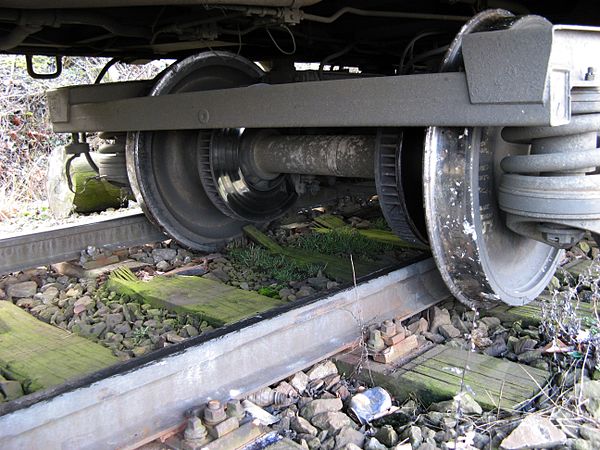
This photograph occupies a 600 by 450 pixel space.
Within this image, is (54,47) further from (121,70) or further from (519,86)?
(121,70)

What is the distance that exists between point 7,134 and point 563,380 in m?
8.33

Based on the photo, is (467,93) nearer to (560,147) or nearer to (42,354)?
(560,147)

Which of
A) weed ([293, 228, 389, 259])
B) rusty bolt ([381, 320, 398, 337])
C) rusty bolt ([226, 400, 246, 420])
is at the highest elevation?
weed ([293, 228, 389, 259])

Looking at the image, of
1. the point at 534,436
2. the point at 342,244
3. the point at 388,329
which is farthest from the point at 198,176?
the point at 534,436

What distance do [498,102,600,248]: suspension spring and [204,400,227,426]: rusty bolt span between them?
126cm

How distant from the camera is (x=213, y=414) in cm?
170

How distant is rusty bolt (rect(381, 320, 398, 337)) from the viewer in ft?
7.54

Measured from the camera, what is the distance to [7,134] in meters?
8.32

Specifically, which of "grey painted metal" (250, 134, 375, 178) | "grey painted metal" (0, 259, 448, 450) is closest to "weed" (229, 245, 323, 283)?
"grey painted metal" (250, 134, 375, 178)

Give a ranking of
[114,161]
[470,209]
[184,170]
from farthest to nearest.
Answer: [184,170] → [114,161] → [470,209]

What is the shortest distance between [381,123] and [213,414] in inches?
44.7

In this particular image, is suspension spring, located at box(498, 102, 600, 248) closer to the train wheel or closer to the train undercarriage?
the train undercarriage

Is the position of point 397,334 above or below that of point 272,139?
below

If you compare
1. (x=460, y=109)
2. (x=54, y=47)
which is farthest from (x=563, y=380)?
(x=54, y=47)
